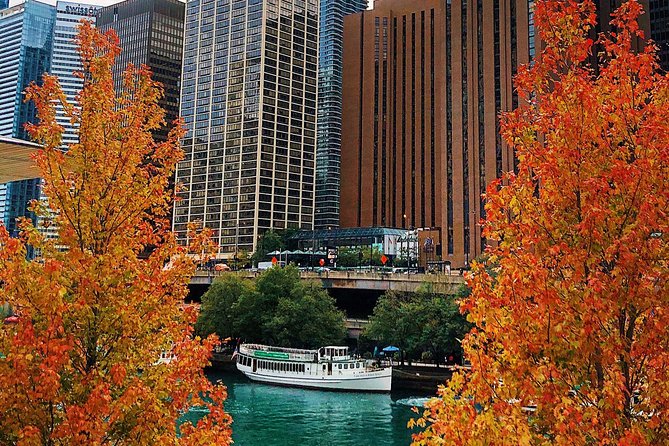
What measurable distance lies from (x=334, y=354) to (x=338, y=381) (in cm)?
704

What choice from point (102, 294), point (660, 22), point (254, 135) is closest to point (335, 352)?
point (102, 294)

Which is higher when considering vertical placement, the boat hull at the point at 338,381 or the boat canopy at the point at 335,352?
the boat canopy at the point at 335,352

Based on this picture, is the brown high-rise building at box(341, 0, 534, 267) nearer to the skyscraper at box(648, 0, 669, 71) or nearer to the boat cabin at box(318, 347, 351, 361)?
the skyscraper at box(648, 0, 669, 71)

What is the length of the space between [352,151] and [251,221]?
3927 cm

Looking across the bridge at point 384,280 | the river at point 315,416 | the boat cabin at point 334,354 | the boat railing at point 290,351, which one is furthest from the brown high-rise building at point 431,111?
the river at point 315,416

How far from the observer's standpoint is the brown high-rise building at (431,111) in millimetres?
136250

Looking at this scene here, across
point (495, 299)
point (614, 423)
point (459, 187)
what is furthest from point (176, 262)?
point (459, 187)

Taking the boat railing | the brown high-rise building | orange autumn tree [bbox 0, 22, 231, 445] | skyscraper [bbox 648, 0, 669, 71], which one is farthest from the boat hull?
skyscraper [bbox 648, 0, 669, 71]

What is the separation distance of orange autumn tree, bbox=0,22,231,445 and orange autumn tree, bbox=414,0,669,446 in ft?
14.4

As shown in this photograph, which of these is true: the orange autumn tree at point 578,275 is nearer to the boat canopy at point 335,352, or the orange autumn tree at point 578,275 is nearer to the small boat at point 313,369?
the small boat at point 313,369

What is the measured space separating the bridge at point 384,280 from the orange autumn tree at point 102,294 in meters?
62.7

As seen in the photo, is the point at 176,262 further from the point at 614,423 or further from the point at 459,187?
the point at 459,187

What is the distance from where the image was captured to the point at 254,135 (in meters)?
188

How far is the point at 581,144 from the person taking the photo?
28.7 ft
